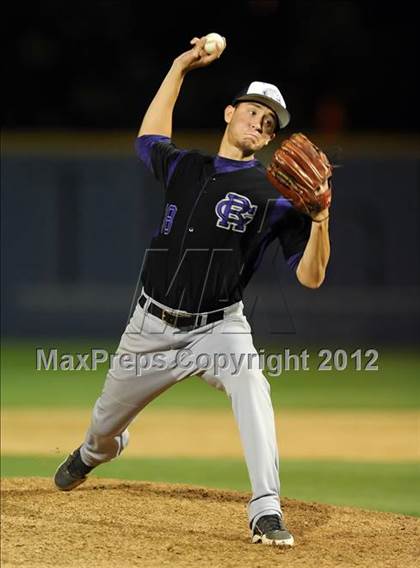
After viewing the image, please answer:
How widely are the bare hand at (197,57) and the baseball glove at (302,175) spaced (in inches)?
28.1

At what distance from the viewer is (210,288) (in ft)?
14.6

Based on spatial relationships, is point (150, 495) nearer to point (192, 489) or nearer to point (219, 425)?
point (192, 489)

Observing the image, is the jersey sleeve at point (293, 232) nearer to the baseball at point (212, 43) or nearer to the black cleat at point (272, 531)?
the baseball at point (212, 43)

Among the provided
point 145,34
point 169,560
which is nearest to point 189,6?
point 145,34

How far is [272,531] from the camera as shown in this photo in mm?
4188

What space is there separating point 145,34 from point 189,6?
2.67 ft

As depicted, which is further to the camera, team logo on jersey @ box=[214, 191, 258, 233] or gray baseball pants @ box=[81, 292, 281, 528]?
team logo on jersey @ box=[214, 191, 258, 233]

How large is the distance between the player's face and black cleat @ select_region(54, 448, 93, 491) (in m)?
1.66

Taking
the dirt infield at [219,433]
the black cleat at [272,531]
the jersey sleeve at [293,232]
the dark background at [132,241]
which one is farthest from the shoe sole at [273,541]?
the dark background at [132,241]

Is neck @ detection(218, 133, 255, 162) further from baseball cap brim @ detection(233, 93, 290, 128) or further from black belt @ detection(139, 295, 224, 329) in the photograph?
black belt @ detection(139, 295, 224, 329)

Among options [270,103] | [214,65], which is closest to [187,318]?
[270,103]

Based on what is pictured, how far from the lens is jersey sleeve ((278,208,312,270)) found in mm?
4449

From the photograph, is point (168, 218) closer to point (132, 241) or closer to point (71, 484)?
point (71, 484)

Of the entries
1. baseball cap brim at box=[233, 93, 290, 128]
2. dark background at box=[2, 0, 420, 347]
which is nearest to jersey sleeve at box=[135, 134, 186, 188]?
baseball cap brim at box=[233, 93, 290, 128]
